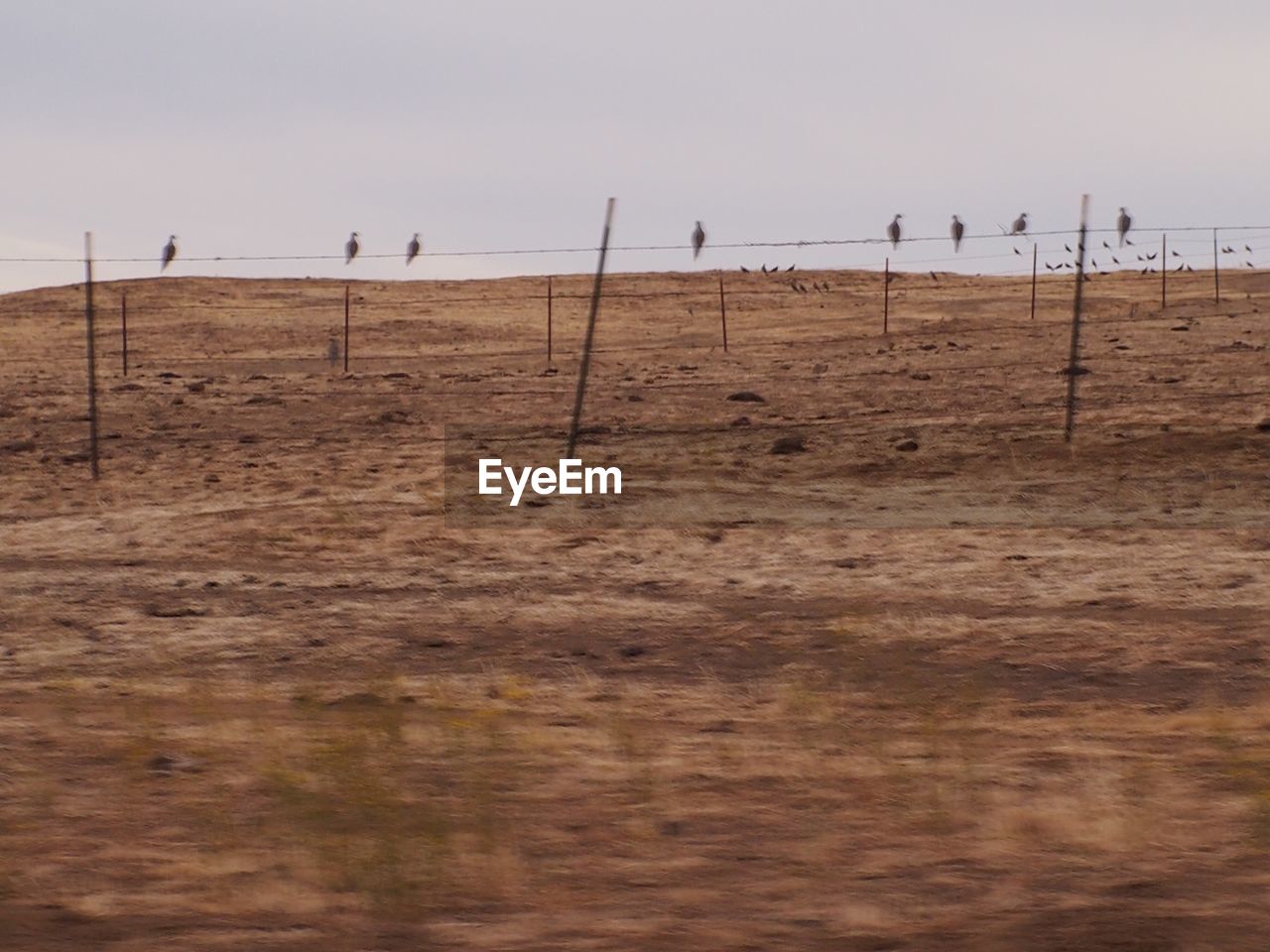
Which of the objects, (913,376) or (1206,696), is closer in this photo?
(1206,696)

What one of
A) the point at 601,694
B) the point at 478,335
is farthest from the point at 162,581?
the point at 478,335

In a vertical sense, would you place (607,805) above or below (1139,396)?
below

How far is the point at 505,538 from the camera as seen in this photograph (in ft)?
44.3

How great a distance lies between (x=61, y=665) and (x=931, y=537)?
22.0 feet

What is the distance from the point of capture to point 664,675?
9.03m

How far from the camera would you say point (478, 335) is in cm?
4134

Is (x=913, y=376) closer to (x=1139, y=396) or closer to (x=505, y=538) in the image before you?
(x=1139, y=396)

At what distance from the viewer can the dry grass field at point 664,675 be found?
5.20 meters

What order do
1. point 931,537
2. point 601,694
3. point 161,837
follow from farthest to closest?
point 931,537 → point 601,694 → point 161,837

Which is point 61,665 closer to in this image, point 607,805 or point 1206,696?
point 607,805

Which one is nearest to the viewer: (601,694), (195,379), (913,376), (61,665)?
(601,694)

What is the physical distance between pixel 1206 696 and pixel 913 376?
14941mm

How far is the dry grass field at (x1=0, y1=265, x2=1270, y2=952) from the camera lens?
17.1 feet

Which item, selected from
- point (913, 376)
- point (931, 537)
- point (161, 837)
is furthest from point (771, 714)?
point (913, 376)
